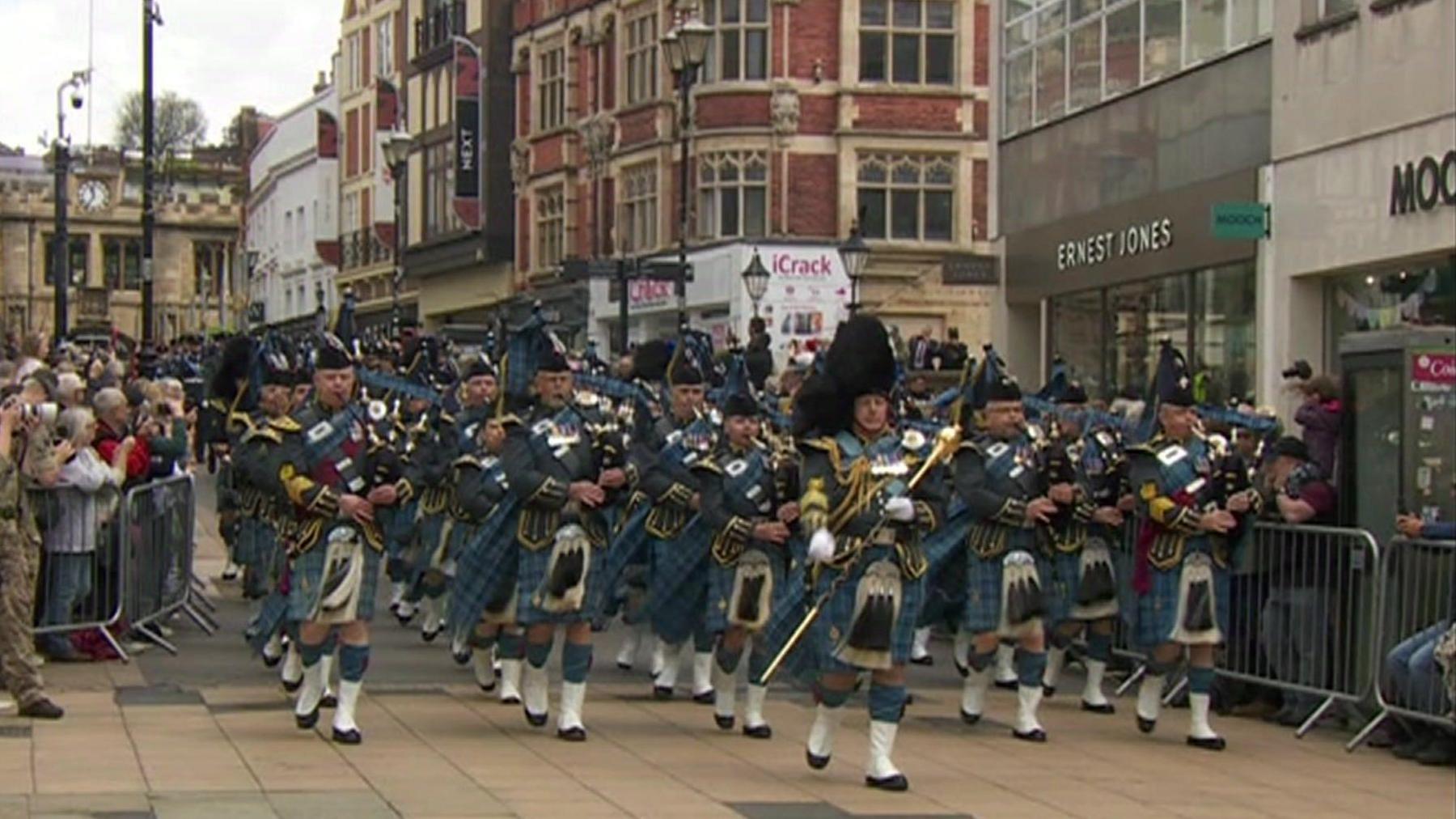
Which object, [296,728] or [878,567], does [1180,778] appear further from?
[296,728]

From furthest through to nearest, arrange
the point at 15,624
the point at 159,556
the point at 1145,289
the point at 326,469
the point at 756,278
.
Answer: the point at 756,278 < the point at 1145,289 < the point at 159,556 < the point at 15,624 < the point at 326,469

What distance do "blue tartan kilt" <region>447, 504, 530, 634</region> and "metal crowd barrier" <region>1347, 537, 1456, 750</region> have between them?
4754 mm

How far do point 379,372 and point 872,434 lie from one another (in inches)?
302

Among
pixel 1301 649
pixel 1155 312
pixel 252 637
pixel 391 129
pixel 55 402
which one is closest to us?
pixel 1301 649

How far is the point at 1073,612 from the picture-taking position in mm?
15008

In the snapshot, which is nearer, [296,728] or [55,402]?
[296,728]

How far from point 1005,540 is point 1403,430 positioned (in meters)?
2.41

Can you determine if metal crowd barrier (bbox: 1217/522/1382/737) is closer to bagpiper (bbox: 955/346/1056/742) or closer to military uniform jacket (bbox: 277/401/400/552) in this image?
bagpiper (bbox: 955/346/1056/742)

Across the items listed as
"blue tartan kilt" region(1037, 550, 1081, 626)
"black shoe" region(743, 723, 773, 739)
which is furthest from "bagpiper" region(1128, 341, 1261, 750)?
"black shoe" region(743, 723, 773, 739)

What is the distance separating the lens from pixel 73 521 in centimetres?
1686

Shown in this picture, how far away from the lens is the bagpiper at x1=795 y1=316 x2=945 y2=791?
11.8 metres

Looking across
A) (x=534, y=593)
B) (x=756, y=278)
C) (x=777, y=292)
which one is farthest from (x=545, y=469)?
(x=777, y=292)

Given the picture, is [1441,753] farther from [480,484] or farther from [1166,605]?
[480,484]

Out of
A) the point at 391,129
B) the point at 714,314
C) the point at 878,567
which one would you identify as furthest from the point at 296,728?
the point at 391,129
